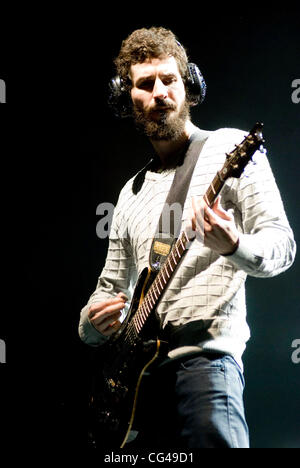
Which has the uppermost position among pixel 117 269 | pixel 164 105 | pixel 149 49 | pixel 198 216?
pixel 149 49

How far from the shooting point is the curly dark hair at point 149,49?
1.92 m

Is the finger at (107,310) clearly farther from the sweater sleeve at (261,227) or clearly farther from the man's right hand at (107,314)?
the sweater sleeve at (261,227)

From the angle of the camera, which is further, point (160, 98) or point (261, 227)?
point (160, 98)

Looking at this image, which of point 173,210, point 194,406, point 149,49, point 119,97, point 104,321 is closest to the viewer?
point 194,406

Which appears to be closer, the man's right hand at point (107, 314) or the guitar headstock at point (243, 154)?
the guitar headstock at point (243, 154)

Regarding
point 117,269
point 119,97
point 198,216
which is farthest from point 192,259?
point 119,97

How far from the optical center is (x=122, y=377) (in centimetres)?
154

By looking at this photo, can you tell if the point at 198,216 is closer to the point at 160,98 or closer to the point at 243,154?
the point at 243,154

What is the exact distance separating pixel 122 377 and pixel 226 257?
2.14 feet

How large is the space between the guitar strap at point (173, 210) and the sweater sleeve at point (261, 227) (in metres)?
0.23

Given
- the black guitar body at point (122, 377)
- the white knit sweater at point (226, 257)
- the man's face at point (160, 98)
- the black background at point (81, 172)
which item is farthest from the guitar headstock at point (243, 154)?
the black background at point (81, 172)

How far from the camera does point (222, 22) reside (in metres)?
2.52

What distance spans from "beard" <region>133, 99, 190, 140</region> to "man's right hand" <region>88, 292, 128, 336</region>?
2.25 feet

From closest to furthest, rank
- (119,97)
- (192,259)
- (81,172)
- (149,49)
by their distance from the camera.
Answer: (192,259) < (149,49) < (119,97) < (81,172)
